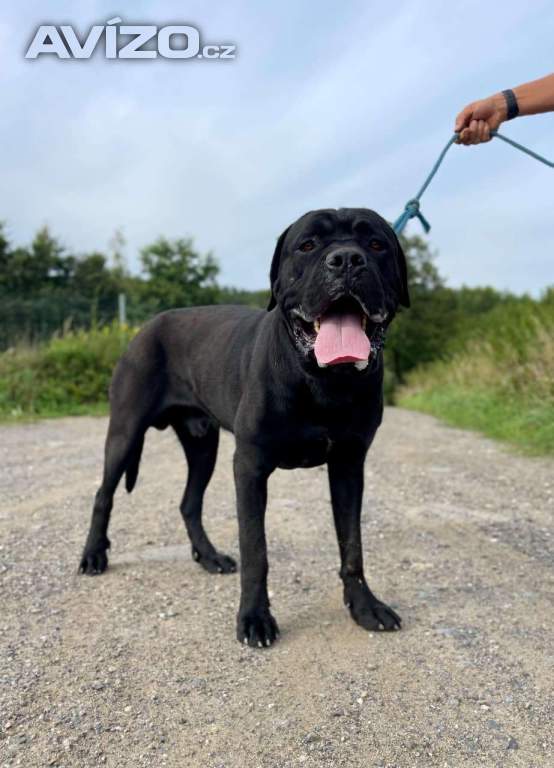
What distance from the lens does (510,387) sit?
11.5 metres

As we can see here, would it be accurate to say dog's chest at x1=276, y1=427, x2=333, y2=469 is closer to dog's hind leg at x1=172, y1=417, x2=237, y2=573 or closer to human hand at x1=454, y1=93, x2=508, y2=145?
dog's hind leg at x1=172, y1=417, x2=237, y2=573

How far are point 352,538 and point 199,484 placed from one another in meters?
1.24

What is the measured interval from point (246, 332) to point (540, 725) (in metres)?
2.01

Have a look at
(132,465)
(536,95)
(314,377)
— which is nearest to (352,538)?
(314,377)

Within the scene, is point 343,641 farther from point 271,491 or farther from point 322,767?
point 271,491

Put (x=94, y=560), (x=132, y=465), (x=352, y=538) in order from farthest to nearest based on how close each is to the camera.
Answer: (x=132, y=465) < (x=94, y=560) < (x=352, y=538)

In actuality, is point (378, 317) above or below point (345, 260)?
below

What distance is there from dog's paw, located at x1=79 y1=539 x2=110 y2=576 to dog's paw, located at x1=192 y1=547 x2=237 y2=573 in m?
0.49

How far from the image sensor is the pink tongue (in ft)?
8.35

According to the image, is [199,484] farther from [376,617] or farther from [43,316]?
[43,316]

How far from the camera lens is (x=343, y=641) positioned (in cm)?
290

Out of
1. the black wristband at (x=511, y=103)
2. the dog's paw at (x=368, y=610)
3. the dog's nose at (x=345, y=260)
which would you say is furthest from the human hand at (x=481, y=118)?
the dog's paw at (x=368, y=610)

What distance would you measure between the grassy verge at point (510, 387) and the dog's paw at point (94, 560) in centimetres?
506

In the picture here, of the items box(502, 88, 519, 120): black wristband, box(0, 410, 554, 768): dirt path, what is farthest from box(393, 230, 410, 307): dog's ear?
box(0, 410, 554, 768): dirt path
